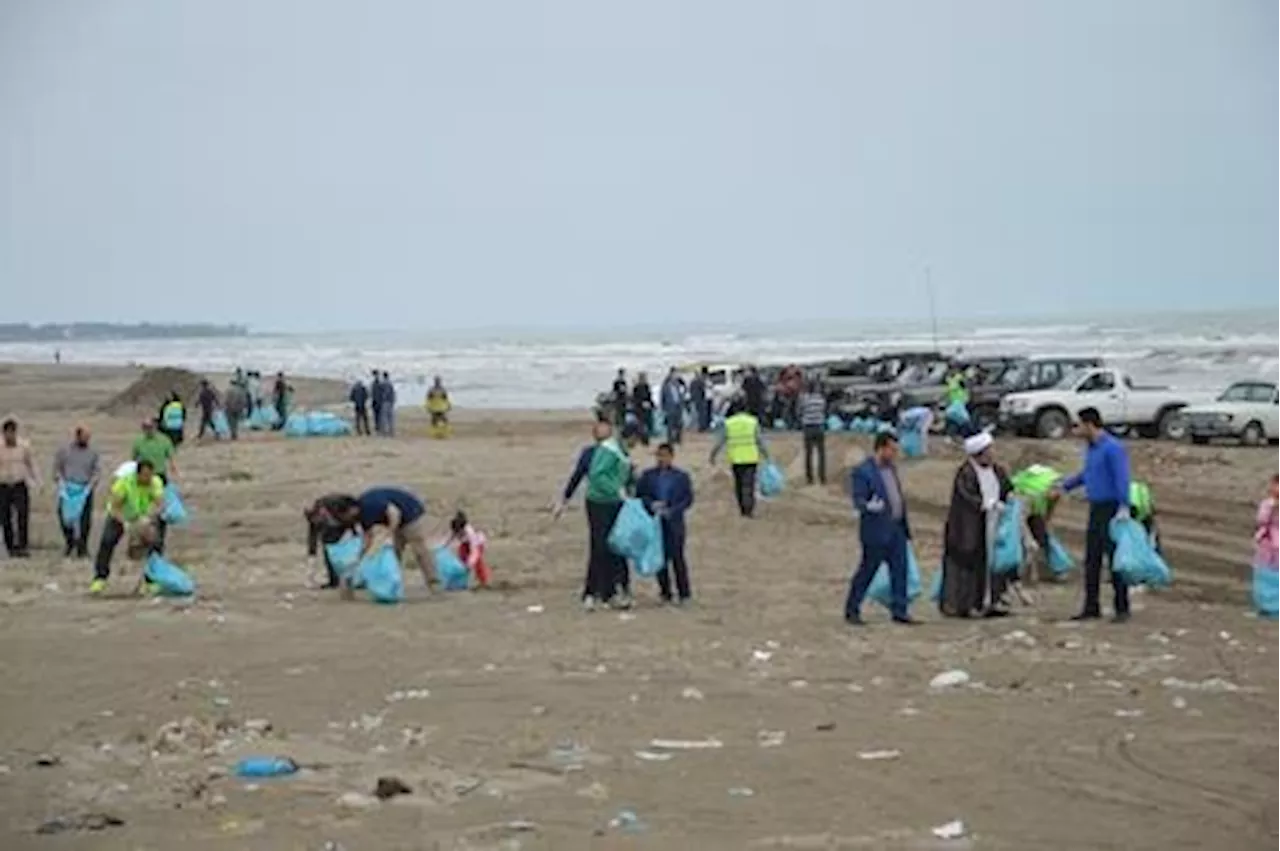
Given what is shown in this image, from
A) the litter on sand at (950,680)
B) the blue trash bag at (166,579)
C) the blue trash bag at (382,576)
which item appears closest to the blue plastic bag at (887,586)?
the litter on sand at (950,680)

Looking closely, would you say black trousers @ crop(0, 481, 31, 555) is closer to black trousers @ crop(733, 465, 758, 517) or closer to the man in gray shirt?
the man in gray shirt

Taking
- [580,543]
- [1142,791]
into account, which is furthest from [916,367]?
[1142,791]

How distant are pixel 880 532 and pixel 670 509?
2056 millimetres

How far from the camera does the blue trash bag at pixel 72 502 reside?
18656 millimetres

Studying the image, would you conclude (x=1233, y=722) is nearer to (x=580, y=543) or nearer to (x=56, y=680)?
(x=56, y=680)

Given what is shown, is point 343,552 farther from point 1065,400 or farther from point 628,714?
point 1065,400

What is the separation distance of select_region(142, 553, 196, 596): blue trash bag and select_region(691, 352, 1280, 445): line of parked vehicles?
21.6 m

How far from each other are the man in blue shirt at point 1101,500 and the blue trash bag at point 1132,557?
0.06m

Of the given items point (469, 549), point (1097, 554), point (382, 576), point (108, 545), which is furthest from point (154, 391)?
point (1097, 554)

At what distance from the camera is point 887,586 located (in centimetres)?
1404

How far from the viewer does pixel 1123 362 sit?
242 feet

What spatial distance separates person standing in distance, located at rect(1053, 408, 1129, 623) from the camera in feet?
43.5

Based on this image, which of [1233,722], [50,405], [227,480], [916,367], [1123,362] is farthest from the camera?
[1123,362]

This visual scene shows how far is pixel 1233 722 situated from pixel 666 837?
150 inches
